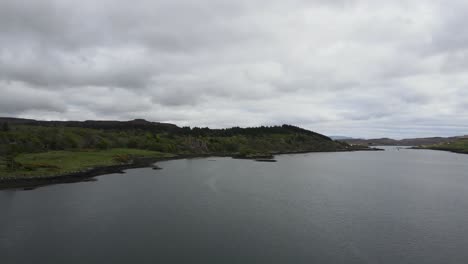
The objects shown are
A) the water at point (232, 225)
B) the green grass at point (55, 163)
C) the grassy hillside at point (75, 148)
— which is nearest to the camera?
the water at point (232, 225)

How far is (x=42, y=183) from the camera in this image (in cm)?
6228

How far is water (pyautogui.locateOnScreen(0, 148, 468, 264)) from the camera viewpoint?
26.5 meters

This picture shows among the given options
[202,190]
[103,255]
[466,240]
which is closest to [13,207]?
[103,255]

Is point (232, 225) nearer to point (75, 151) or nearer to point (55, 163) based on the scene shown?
point (55, 163)

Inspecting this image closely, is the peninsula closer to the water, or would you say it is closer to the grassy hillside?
the grassy hillside

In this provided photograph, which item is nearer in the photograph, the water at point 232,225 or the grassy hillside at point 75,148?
the water at point 232,225

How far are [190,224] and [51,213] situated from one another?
2054 centimetres

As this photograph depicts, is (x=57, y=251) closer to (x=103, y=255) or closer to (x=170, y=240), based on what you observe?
(x=103, y=255)

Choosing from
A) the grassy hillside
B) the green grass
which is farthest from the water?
the grassy hillside

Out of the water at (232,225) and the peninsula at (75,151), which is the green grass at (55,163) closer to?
the peninsula at (75,151)

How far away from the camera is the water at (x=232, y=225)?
26.5 m

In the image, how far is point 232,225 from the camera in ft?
115

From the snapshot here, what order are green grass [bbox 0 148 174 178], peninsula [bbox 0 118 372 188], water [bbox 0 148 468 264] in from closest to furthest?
water [bbox 0 148 468 264] → green grass [bbox 0 148 174 178] → peninsula [bbox 0 118 372 188]

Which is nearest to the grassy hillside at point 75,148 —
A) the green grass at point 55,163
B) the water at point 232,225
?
the green grass at point 55,163
